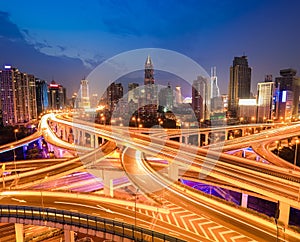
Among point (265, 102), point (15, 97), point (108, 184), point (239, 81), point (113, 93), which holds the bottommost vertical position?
point (108, 184)

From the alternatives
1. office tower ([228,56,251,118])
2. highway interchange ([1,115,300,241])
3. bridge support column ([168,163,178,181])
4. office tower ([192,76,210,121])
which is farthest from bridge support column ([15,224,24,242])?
office tower ([228,56,251,118])

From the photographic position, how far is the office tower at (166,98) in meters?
71.7

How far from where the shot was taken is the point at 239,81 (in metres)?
93.3

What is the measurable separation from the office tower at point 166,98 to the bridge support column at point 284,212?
5905cm

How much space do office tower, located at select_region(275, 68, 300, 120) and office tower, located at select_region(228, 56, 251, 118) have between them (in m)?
12.8

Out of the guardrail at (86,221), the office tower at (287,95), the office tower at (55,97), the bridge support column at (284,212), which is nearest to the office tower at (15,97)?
the office tower at (55,97)

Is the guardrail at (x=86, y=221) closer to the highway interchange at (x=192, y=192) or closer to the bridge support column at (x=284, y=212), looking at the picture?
the highway interchange at (x=192, y=192)

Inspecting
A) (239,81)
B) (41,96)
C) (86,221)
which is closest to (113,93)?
(41,96)

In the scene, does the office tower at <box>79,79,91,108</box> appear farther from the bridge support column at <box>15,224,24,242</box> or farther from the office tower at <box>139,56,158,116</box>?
the bridge support column at <box>15,224,24,242</box>

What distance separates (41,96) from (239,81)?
90.3 metres

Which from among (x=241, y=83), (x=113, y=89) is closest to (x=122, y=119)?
(x=113, y=89)

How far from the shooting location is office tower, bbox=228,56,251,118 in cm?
9288

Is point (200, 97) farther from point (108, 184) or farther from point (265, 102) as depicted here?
point (108, 184)

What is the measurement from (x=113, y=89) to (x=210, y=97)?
142 ft
